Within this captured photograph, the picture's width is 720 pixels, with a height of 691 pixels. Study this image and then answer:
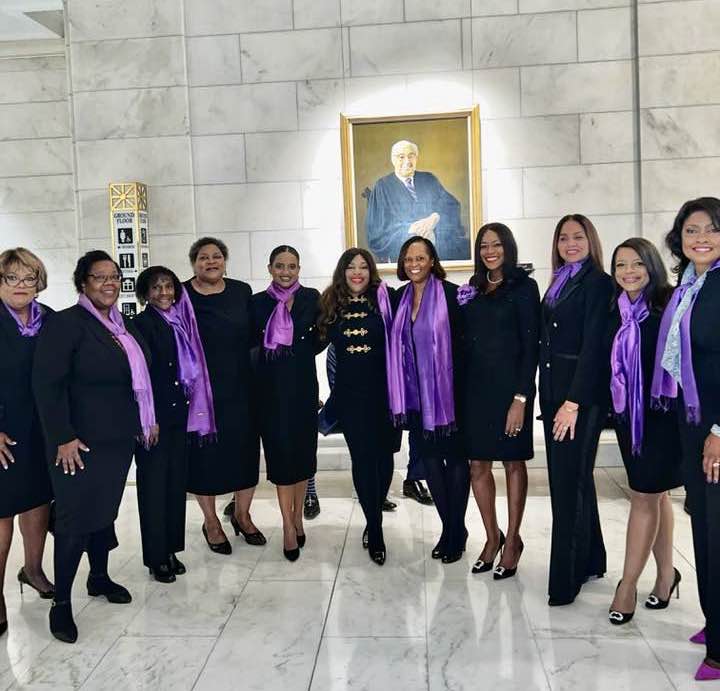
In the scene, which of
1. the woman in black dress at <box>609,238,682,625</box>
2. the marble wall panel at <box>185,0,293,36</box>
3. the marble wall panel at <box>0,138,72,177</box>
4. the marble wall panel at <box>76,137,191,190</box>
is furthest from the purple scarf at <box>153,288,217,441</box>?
the marble wall panel at <box>0,138,72,177</box>

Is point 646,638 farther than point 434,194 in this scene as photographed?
No

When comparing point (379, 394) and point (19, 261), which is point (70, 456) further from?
→ point (379, 394)

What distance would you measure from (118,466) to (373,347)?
1395mm

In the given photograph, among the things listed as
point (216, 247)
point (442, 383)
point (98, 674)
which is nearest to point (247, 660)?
point (98, 674)

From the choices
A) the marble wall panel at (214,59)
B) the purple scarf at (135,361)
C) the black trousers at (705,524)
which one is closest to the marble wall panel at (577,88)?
the marble wall panel at (214,59)

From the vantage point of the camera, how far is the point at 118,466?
3.15 metres

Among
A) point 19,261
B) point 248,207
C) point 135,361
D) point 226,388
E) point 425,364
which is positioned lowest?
point 226,388

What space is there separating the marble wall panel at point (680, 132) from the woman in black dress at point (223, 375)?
389 cm

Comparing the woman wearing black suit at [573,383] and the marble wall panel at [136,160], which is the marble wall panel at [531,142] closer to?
the marble wall panel at [136,160]

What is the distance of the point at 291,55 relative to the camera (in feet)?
20.2

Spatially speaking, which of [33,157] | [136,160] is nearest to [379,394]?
[136,160]

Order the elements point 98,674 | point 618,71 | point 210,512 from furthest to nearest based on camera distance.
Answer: point 618,71, point 210,512, point 98,674

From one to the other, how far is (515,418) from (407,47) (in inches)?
159

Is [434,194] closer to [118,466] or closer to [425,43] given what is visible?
[425,43]
